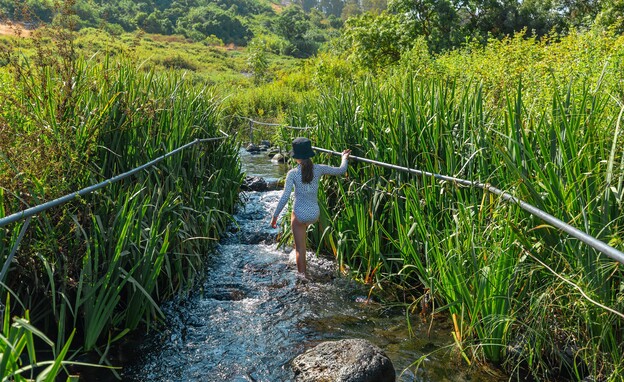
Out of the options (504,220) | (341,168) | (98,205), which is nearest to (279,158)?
(341,168)

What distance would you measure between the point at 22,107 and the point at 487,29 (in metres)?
25.5

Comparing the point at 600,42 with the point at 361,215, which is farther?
the point at 600,42

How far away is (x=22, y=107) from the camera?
12.5 feet

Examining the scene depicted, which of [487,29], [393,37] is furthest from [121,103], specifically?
[487,29]

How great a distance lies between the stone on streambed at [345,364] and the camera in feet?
11.4

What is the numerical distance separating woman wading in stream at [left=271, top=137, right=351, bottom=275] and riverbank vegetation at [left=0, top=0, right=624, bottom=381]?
1.15ft

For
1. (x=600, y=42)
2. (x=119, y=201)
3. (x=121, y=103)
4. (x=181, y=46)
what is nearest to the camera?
(x=119, y=201)

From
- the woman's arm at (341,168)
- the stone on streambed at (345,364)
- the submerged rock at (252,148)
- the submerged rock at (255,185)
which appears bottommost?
the submerged rock at (252,148)

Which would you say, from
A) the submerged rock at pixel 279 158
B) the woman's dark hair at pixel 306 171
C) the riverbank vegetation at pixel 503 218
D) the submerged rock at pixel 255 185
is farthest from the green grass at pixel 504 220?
the submerged rock at pixel 279 158

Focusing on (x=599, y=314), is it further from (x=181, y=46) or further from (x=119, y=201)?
(x=181, y=46)

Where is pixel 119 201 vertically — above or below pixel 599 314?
above

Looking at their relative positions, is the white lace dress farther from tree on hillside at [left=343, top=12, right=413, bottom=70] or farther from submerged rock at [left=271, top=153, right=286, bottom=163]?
tree on hillside at [left=343, top=12, right=413, bottom=70]

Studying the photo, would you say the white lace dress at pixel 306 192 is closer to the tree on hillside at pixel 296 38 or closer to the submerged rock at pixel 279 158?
the submerged rock at pixel 279 158

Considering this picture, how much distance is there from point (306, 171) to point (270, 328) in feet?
5.95
